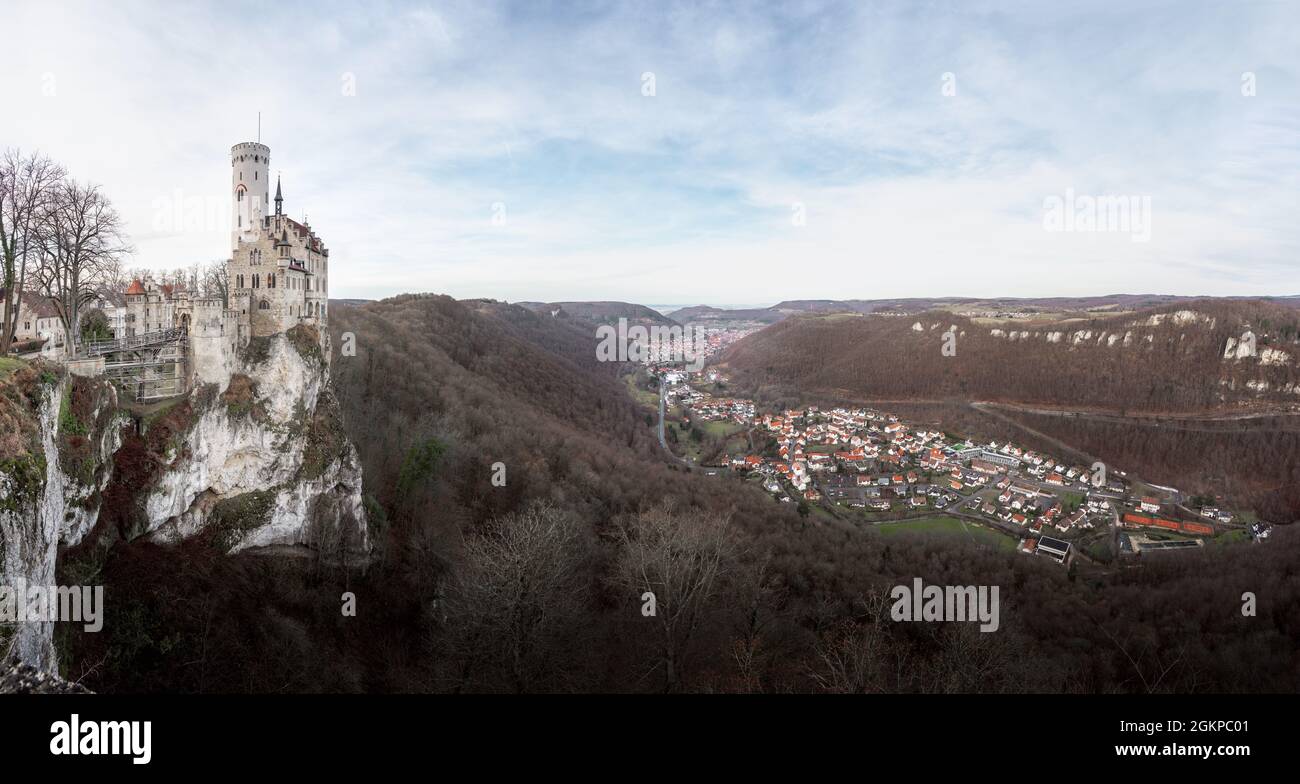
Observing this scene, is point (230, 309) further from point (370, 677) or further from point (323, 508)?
point (370, 677)

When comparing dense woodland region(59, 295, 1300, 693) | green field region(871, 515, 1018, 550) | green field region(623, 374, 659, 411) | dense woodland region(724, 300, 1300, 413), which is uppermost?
dense woodland region(724, 300, 1300, 413)

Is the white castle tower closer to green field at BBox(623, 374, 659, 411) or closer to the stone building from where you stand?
the stone building

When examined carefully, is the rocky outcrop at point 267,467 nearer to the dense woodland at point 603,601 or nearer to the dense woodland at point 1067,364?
the dense woodland at point 603,601

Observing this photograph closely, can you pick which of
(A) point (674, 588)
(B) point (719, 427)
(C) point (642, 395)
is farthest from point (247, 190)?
(C) point (642, 395)

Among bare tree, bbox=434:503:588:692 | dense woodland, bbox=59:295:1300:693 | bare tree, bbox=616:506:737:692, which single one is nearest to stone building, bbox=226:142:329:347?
dense woodland, bbox=59:295:1300:693
